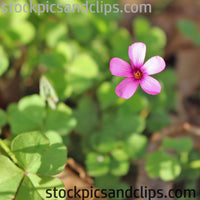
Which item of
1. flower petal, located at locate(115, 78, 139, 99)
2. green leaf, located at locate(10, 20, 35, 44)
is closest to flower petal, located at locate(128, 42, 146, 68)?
flower petal, located at locate(115, 78, 139, 99)

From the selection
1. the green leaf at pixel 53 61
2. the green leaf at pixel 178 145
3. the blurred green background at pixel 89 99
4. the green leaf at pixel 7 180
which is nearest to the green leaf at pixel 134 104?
the blurred green background at pixel 89 99

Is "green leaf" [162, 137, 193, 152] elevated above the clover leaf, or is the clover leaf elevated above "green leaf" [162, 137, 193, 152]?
the clover leaf

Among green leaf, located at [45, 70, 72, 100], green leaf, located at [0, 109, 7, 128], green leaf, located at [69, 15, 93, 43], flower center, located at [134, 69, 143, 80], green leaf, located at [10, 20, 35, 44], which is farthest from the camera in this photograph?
green leaf, located at [69, 15, 93, 43]

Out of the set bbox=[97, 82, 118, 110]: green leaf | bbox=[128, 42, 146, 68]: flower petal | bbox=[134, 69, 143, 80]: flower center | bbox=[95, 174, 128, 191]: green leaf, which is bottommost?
bbox=[95, 174, 128, 191]: green leaf

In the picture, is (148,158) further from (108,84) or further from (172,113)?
(172,113)

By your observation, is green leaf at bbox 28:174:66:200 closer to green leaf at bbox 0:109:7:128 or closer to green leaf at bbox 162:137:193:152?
green leaf at bbox 0:109:7:128

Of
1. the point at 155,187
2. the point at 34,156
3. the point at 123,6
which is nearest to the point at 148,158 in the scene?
the point at 155,187

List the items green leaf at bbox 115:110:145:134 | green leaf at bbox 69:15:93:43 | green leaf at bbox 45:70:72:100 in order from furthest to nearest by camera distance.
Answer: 1. green leaf at bbox 69:15:93:43
2. green leaf at bbox 45:70:72:100
3. green leaf at bbox 115:110:145:134

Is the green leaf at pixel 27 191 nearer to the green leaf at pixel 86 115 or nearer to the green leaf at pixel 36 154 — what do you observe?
the green leaf at pixel 36 154
